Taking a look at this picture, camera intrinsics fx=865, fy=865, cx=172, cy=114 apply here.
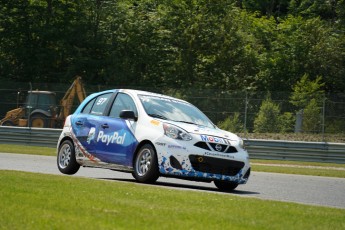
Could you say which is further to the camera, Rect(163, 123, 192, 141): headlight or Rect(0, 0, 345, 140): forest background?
Rect(0, 0, 345, 140): forest background

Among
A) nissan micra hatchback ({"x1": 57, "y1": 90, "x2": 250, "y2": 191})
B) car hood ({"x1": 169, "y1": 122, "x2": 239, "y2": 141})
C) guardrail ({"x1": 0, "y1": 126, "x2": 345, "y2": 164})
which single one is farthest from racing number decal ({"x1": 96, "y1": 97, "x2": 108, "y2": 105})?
guardrail ({"x1": 0, "y1": 126, "x2": 345, "y2": 164})

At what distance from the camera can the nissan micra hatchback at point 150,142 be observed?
13172 mm

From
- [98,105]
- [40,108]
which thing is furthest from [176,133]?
[40,108]

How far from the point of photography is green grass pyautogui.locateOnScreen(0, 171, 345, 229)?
771cm

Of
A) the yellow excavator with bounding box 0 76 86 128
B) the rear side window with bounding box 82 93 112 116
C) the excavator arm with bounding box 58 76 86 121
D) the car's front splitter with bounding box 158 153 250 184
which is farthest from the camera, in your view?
the yellow excavator with bounding box 0 76 86 128

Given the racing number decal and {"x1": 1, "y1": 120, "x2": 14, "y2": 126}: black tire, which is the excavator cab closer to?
{"x1": 1, "y1": 120, "x2": 14, "y2": 126}: black tire

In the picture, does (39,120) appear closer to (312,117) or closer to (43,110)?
(43,110)

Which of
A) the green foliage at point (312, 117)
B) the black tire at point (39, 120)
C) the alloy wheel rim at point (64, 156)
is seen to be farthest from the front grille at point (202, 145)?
the black tire at point (39, 120)

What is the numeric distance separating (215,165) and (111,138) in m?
2.04

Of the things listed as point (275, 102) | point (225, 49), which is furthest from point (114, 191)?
Answer: point (225, 49)

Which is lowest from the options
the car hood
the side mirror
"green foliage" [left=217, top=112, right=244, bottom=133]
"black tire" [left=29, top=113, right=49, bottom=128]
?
"black tire" [left=29, top=113, right=49, bottom=128]

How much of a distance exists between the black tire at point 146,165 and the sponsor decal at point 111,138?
573 mm

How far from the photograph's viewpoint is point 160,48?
1976 inches

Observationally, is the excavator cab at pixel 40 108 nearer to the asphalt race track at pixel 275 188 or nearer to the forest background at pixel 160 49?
the forest background at pixel 160 49
